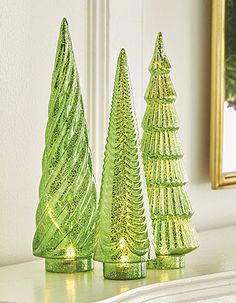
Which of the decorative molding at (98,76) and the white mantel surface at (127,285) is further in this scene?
the decorative molding at (98,76)

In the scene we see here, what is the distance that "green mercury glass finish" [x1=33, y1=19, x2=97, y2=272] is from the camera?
1200 millimetres

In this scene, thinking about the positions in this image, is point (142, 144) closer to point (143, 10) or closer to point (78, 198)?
point (78, 198)

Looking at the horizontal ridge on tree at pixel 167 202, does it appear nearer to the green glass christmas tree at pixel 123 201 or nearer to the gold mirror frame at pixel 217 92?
the green glass christmas tree at pixel 123 201

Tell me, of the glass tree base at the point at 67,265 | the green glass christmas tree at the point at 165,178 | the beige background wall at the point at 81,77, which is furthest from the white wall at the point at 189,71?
the glass tree base at the point at 67,265

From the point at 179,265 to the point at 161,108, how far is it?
0.65 ft

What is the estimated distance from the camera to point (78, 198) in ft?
3.96

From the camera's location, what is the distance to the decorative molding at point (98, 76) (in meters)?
1.39

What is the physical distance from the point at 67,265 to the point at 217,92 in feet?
1.59

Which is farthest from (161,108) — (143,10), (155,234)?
(143,10)

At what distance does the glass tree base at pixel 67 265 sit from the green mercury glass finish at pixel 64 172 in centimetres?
1

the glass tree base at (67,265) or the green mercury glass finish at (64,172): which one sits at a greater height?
the green mercury glass finish at (64,172)

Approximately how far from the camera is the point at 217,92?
1596 millimetres

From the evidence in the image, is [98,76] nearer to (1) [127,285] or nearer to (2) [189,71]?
(2) [189,71]

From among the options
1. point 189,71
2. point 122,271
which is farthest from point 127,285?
point 189,71
